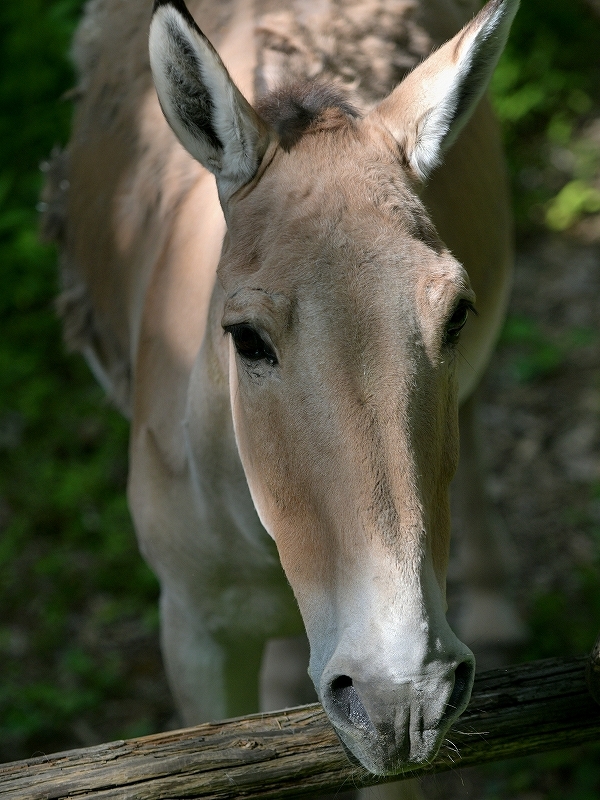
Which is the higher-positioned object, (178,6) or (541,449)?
(178,6)

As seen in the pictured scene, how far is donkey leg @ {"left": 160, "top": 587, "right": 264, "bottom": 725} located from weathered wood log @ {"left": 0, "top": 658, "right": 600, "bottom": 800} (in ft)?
3.82

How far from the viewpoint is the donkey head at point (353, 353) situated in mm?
1902

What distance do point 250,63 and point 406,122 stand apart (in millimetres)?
1110

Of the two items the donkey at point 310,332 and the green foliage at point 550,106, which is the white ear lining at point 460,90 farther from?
the green foliage at point 550,106

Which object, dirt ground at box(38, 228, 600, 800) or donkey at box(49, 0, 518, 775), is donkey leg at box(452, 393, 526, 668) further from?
donkey at box(49, 0, 518, 775)

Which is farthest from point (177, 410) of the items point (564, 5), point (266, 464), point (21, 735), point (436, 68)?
point (564, 5)

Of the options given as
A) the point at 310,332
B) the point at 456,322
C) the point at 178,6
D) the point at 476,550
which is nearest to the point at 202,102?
the point at 178,6

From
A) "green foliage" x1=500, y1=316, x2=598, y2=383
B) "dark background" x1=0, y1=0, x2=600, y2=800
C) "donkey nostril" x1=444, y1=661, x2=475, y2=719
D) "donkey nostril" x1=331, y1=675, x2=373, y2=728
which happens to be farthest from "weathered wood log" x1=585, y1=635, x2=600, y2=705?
"green foliage" x1=500, y1=316, x2=598, y2=383

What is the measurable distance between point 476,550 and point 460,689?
308 cm

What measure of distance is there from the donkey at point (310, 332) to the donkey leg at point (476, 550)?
919mm

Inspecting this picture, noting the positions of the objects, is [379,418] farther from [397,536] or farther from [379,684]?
[379,684]

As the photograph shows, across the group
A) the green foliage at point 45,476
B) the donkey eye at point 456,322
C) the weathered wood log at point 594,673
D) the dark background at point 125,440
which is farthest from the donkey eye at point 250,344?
the green foliage at point 45,476

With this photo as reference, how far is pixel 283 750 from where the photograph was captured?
2.13 metres

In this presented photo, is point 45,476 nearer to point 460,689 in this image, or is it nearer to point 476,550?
point 476,550
